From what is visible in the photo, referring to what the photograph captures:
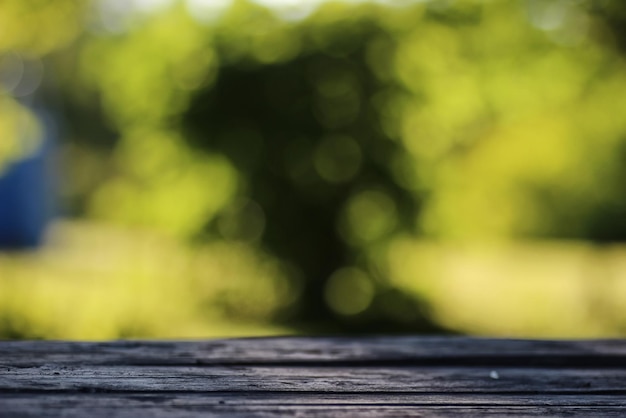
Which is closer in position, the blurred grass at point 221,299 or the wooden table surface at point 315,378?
the wooden table surface at point 315,378

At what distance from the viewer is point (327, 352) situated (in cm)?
170

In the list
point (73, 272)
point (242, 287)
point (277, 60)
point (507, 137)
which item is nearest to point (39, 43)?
point (277, 60)

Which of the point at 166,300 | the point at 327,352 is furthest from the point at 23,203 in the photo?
the point at 327,352

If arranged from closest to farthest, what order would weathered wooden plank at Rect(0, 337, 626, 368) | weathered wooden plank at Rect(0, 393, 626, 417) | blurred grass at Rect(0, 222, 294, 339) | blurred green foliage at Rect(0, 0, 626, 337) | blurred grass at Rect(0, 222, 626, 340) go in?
weathered wooden plank at Rect(0, 393, 626, 417) → weathered wooden plank at Rect(0, 337, 626, 368) → blurred grass at Rect(0, 222, 294, 339) → blurred grass at Rect(0, 222, 626, 340) → blurred green foliage at Rect(0, 0, 626, 337)

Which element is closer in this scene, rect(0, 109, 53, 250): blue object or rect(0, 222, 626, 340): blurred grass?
rect(0, 222, 626, 340): blurred grass

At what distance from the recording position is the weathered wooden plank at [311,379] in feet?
4.25

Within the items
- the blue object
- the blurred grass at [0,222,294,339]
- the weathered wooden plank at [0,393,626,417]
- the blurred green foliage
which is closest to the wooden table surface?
the weathered wooden plank at [0,393,626,417]

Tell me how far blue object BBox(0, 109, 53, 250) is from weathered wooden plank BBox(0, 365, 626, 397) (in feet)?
55.7

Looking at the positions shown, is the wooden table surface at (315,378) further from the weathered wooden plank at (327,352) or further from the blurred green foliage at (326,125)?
the blurred green foliage at (326,125)

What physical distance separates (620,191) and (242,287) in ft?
22.5

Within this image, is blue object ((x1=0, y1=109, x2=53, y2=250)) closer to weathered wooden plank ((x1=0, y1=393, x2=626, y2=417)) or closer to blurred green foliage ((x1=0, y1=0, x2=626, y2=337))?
blurred green foliage ((x1=0, y1=0, x2=626, y2=337))

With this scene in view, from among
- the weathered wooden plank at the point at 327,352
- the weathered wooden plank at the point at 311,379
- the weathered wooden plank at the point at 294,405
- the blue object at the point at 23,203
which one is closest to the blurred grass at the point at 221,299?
the weathered wooden plank at the point at 327,352

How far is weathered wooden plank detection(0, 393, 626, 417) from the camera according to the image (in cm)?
113

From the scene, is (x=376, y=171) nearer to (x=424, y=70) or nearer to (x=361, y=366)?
(x=424, y=70)
